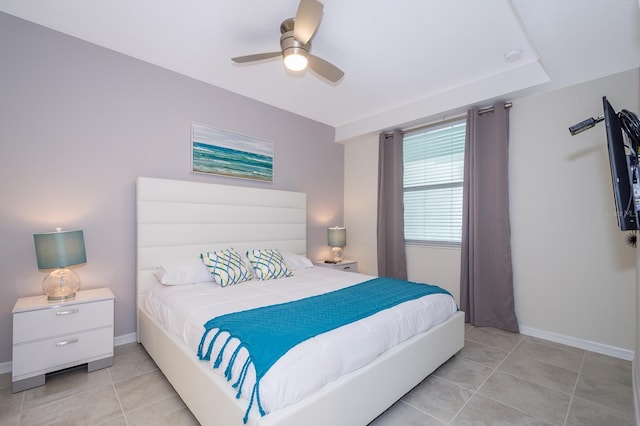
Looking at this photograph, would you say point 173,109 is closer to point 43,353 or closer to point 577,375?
point 43,353

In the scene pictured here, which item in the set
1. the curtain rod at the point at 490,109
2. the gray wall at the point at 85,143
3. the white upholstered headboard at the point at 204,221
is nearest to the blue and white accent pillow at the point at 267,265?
the white upholstered headboard at the point at 204,221

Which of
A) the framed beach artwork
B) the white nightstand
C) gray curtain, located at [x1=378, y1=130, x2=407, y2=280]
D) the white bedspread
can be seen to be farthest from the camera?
gray curtain, located at [x1=378, y1=130, x2=407, y2=280]

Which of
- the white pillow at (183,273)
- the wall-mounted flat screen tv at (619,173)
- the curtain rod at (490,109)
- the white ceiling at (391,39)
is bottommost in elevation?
the white pillow at (183,273)

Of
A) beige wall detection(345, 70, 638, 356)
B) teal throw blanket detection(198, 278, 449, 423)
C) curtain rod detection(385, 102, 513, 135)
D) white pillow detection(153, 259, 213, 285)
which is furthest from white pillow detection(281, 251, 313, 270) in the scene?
beige wall detection(345, 70, 638, 356)

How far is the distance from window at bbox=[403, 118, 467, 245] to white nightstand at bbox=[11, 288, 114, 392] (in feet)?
11.5

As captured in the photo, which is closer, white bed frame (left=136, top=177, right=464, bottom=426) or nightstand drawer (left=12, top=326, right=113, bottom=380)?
white bed frame (left=136, top=177, right=464, bottom=426)

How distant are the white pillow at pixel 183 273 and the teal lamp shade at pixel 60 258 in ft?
1.94

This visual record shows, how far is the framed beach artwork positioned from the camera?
10.5 feet

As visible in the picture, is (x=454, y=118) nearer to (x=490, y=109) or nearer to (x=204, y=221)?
(x=490, y=109)

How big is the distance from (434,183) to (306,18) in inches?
105

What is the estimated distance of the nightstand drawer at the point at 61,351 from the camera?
6.49 feet

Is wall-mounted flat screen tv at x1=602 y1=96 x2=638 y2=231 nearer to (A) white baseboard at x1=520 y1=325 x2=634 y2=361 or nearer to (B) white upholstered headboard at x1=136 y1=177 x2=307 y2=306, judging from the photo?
(A) white baseboard at x1=520 y1=325 x2=634 y2=361

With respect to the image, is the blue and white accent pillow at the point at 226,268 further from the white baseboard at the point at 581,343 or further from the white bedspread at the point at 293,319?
the white baseboard at the point at 581,343

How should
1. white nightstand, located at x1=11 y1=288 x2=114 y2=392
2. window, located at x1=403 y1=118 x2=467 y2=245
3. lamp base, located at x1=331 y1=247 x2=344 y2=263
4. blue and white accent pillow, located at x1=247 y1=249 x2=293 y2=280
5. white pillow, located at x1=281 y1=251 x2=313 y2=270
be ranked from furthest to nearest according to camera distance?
lamp base, located at x1=331 y1=247 x2=344 y2=263, window, located at x1=403 y1=118 x2=467 y2=245, white pillow, located at x1=281 y1=251 x2=313 y2=270, blue and white accent pillow, located at x1=247 y1=249 x2=293 y2=280, white nightstand, located at x1=11 y1=288 x2=114 y2=392
